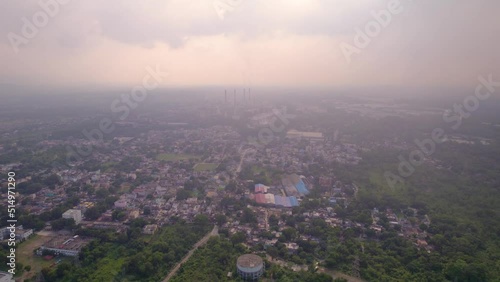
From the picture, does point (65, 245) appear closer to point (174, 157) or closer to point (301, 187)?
point (301, 187)

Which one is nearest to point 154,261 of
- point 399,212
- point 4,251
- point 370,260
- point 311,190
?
point 4,251

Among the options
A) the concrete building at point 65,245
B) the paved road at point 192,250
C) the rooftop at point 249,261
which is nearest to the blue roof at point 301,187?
the paved road at point 192,250

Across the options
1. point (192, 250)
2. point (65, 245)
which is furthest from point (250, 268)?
point (65, 245)

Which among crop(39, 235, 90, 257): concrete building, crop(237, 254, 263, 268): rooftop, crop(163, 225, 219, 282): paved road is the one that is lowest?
crop(163, 225, 219, 282): paved road

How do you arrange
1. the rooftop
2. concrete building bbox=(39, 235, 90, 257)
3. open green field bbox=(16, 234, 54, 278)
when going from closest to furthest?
the rooftop → open green field bbox=(16, 234, 54, 278) → concrete building bbox=(39, 235, 90, 257)

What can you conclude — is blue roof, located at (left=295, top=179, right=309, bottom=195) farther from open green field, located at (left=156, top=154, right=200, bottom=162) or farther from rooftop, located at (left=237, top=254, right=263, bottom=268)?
open green field, located at (left=156, top=154, right=200, bottom=162)

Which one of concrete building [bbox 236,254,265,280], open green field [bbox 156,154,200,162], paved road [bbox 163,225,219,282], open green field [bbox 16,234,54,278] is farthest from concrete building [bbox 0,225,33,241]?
open green field [bbox 156,154,200,162]

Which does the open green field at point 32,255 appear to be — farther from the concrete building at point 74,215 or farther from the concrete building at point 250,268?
the concrete building at point 250,268
